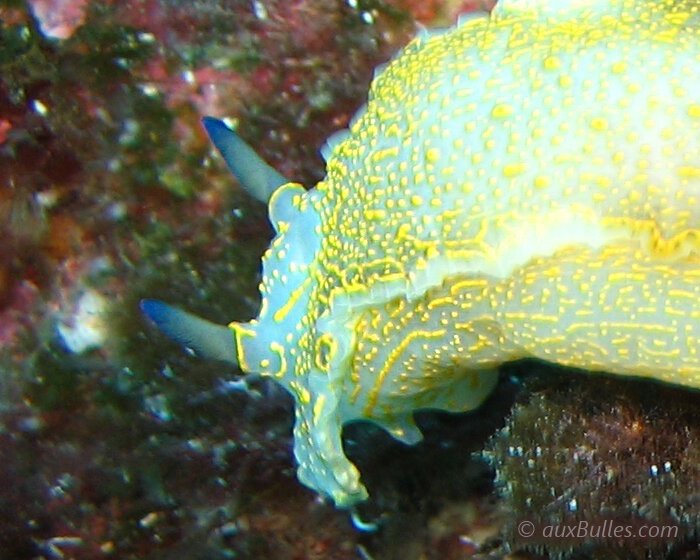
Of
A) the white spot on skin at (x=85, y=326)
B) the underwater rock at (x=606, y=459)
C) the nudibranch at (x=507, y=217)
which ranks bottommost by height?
the underwater rock at (x=606, y=459)

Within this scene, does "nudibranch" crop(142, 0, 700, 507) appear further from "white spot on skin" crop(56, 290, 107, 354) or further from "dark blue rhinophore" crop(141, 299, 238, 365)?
"white spot on skin" crop(56, 290, 107, 354)

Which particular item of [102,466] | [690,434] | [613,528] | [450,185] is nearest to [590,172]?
[450,185]

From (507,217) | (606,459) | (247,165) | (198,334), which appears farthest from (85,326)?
(606,459)

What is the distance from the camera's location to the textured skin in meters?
2.00

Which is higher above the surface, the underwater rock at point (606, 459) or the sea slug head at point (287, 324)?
the sea slug head at point (287, 324)

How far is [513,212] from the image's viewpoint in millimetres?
2066

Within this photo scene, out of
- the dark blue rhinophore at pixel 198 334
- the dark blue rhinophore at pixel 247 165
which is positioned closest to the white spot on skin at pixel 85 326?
the dark blue rhinophore at pixel 198 334

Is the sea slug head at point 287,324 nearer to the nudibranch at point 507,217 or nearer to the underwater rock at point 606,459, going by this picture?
the nudibranch at point 507,217

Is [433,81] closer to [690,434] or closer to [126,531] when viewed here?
[690,434]

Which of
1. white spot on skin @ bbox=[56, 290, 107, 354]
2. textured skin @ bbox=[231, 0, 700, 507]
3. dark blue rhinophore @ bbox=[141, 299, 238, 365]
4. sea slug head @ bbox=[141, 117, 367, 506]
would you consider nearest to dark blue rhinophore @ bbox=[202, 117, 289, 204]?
sea slug head @ bbox=[141, 117, 367, 506]

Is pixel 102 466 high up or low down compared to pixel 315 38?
down

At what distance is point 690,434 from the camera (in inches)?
93.7

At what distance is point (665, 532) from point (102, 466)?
96.5 inches

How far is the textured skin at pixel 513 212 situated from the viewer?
78.8 inches
